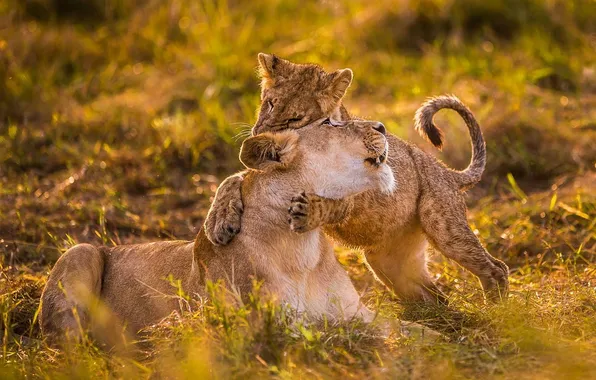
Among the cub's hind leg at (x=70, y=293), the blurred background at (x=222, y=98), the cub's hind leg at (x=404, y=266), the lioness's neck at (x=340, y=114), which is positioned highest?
the lioness's neck at (x=340, y=114)

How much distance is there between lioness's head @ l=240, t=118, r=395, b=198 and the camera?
405 centimetres

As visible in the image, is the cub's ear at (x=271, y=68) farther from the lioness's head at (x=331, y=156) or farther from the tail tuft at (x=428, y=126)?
the lioness's head at (x=331, y=156)

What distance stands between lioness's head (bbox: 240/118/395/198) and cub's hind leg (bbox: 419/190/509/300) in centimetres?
89

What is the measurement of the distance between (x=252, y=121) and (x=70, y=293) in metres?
3.31

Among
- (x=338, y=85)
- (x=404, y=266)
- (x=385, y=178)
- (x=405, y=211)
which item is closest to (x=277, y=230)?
(x=385, y=178)

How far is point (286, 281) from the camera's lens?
4113mm

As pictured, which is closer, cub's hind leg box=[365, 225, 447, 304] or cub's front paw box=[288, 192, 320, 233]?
cub's front paw box=[288, 192, 320, 233]

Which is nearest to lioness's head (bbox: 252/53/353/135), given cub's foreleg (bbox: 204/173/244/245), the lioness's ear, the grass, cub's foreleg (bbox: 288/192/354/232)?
the lioness's ear

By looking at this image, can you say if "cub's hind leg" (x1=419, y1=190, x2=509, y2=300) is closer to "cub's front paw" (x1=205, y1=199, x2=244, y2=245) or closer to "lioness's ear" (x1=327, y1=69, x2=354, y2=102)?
"lioness's ear" (x1=327, y1=69, x2=354, y2=102)

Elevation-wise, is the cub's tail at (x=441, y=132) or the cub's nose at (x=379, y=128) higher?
the cub's nose at (x=379, y=128)

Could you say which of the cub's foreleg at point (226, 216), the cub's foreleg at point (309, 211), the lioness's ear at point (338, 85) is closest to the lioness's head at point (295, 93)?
the lioness's ear at point (338, 85)

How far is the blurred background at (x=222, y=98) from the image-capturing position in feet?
20.9

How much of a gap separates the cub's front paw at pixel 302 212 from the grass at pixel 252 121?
1.16ft

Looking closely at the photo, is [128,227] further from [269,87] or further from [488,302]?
[488,302]
